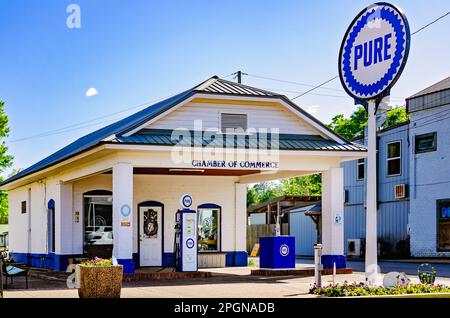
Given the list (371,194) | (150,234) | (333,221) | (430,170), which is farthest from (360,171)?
(371,194)

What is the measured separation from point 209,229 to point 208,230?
2.2 inches

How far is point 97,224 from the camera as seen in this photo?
91.6 ft

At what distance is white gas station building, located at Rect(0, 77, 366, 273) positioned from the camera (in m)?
21.6

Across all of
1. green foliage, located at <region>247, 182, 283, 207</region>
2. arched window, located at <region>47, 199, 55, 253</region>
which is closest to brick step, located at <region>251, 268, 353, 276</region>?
arched window, located at <region>47, 199, 55, 253</region>

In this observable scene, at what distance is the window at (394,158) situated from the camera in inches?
1451

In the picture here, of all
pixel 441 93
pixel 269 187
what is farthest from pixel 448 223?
pixel 269 187

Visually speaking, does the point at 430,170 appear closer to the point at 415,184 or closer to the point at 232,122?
the point at 415,184

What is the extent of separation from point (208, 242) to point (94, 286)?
13262mm

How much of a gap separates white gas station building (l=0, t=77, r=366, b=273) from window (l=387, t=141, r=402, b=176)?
11150 mm

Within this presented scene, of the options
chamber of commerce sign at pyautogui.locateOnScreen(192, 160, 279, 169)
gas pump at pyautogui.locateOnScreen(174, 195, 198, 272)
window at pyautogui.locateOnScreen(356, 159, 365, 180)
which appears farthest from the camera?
window at pyautogui.locateOnScreen(356, 159, 365, 180)

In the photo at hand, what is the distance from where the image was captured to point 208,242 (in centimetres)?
2873

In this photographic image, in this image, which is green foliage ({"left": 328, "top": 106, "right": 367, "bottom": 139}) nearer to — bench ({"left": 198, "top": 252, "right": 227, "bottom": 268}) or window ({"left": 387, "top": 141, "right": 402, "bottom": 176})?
window ({"left": 387, "top": 141, "right": 402, "bottom": 176})

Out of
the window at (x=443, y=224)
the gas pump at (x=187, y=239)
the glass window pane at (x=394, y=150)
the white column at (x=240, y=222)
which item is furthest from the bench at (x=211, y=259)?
the glass window pane at (x=394, y=150)
